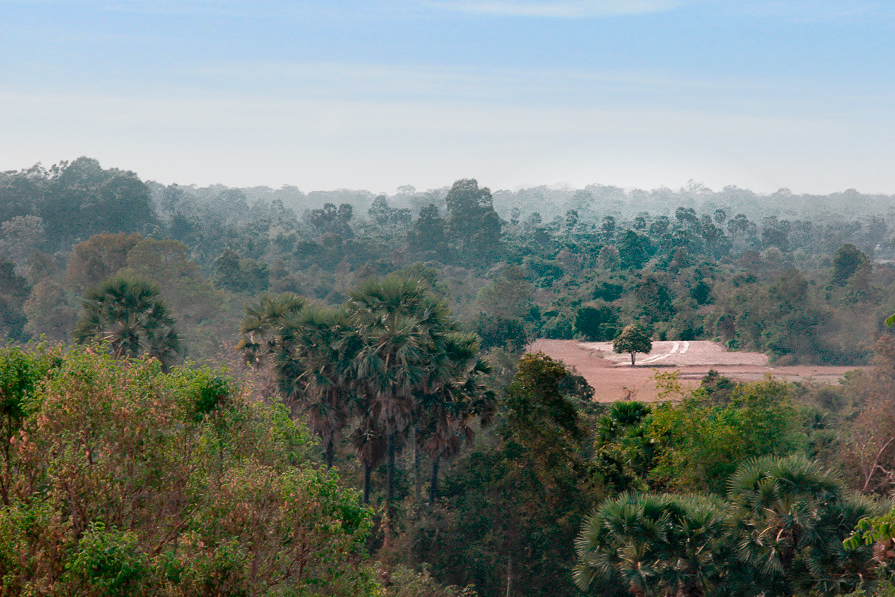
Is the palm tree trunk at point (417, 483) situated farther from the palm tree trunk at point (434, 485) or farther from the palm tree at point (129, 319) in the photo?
the palm tree at point (129, 319)

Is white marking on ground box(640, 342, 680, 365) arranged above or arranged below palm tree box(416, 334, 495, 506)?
below

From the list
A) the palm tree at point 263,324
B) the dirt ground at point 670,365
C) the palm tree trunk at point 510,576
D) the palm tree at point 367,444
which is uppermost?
the palm tree at point 263,324

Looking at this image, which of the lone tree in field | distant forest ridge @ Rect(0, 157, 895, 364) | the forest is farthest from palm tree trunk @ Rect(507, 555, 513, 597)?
the lone tree in field

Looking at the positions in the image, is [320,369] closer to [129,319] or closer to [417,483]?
[417,483]

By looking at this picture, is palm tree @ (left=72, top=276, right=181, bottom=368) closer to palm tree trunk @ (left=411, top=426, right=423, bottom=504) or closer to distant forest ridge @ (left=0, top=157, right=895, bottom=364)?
distant forest ridge @ (left=0, top=157, right=895, bottom=364)

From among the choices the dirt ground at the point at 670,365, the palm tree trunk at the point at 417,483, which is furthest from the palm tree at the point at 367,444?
the dirt ground at the point at 670,365

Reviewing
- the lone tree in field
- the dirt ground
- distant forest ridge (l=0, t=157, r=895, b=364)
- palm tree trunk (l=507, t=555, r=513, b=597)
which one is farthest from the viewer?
the lone tree in field

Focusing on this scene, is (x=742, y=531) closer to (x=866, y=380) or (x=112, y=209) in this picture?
(x=866, y=380)
